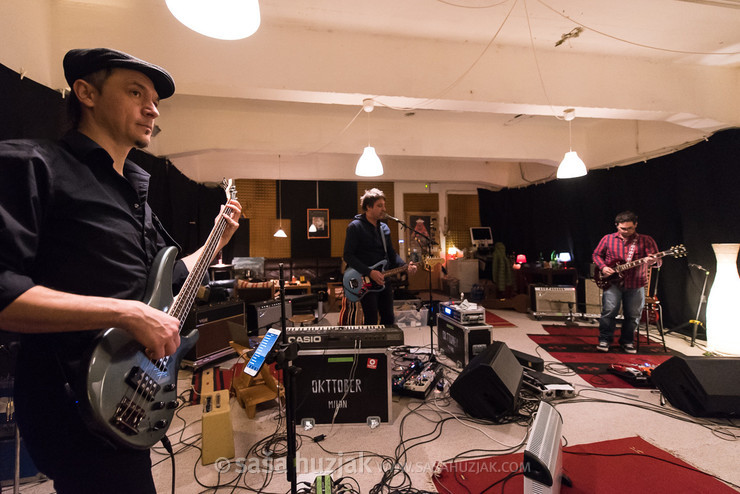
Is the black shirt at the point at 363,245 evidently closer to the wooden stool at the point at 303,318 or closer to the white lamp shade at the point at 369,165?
the white lamp shade at the point at 369,165

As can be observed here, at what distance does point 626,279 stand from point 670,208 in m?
1.75

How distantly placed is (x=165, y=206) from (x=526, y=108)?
4.91 m

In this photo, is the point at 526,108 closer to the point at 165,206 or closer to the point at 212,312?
the point at 212,312

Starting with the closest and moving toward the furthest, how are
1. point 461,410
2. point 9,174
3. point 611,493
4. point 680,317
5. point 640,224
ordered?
point 9,174
point 611,493
point 461,410
point 680,317
point 640,224

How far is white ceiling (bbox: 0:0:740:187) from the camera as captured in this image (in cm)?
282

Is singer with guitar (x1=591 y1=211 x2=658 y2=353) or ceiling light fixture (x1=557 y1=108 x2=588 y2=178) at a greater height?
ceiling light fixture (x1=557 y1=108 x2=588 y2=178)

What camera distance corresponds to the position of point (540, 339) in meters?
4.73

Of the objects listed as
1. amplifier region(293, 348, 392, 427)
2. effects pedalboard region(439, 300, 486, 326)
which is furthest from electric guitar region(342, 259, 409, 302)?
amplifier region(293, 348, 392, 427)

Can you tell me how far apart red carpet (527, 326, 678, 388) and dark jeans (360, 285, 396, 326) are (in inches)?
85.3

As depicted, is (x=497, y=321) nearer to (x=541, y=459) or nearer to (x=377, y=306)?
(x=377, y=306)

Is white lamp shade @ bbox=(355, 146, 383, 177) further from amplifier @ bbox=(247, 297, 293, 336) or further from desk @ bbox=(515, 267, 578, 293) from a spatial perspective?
desk @ bbox=(515, 267, 578, 293)

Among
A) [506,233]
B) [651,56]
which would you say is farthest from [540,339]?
[506,233]

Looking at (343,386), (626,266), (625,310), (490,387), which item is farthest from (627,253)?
(343,386)

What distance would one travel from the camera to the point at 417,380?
305cm
